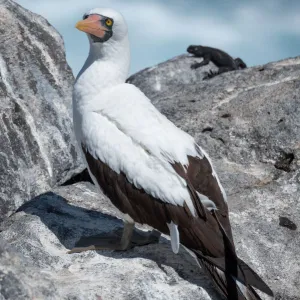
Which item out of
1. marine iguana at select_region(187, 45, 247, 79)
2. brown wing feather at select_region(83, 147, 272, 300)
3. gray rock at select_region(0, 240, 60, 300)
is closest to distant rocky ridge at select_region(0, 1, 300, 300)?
gray rock at select_region(0, 240, 60, 300)

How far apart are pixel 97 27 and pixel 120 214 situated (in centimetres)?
140

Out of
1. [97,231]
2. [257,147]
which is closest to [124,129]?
[97,231]

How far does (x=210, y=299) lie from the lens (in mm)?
4805

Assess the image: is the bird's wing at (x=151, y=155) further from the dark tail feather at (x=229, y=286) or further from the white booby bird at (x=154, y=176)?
the dark tail feather at (x=229, y=286)

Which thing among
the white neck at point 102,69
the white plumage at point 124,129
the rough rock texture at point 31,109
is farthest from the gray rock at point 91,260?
the white neck at point 102,69

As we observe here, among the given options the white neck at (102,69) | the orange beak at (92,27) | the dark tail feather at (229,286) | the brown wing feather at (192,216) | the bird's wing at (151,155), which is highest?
the orange beak at (92,27)

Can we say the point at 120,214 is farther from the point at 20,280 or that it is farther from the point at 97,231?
the point at 20,280

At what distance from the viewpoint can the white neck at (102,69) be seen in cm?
553

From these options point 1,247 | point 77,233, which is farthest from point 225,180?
point 1,247

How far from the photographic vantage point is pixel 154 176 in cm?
491

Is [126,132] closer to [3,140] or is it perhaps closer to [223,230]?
[223,230]

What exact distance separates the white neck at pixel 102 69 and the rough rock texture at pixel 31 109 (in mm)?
1390

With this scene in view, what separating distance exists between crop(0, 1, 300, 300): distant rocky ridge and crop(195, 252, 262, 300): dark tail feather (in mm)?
123

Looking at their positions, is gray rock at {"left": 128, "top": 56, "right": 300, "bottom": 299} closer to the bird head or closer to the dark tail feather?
the dark tail feather
